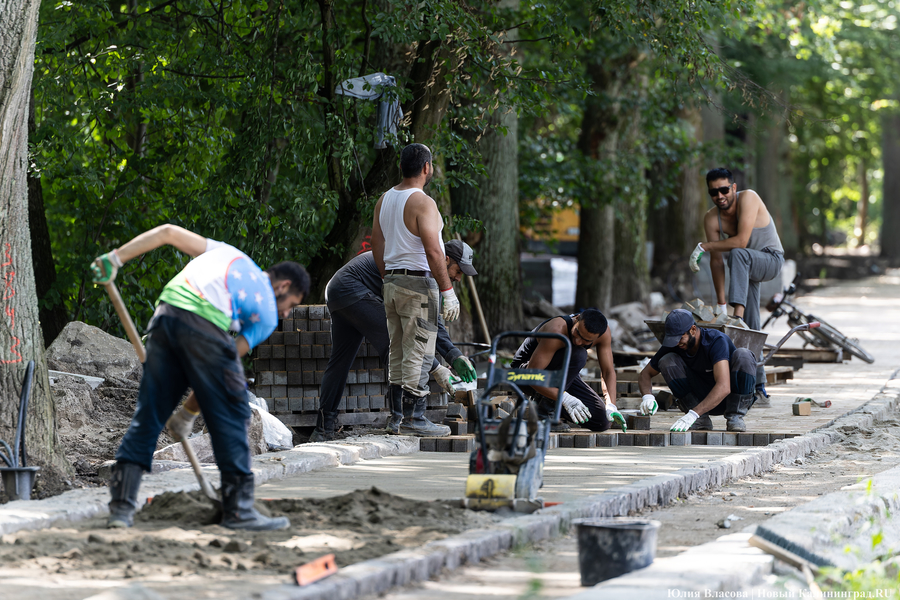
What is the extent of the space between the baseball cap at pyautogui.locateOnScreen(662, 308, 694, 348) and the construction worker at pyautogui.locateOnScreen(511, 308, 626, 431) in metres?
0.45

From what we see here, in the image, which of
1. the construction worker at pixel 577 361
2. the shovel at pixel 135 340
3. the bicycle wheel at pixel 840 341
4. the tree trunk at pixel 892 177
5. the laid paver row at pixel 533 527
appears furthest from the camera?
the tree trunk at pixel 892 177

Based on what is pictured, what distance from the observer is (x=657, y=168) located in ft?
Answer: 65.1

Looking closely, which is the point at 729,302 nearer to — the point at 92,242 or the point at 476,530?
the point at 476,530

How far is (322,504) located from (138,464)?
3.01 ft

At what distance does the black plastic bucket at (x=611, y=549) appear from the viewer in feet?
13.2

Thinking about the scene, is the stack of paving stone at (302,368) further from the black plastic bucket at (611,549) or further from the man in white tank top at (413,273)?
the black plastic bucket at (611,549)

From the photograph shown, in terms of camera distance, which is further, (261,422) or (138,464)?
(261,422)

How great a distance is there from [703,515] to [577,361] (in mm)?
2291

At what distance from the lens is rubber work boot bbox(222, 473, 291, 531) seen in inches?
181

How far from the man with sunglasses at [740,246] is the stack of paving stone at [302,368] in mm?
3124

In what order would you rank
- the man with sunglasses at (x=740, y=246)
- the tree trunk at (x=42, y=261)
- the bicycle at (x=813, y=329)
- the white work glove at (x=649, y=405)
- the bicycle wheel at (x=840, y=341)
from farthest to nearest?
the bicycle wheel at (x=840, y=341)
the bicycle at (x=813, y=329)
the tree trunk at (x=42, y=261)
the man with sunglasses at (x=740, y=246)
the white work glove at (x=649, y=405)

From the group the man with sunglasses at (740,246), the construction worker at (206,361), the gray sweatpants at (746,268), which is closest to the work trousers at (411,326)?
the construction worker at (206,361)

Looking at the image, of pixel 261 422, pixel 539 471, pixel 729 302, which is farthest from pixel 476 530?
pixel 729 302

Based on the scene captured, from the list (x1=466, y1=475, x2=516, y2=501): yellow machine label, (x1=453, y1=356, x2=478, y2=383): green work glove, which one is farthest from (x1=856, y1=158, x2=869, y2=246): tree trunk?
(x1=466, y1=475, x2=516, y2=501): yellow machine label
